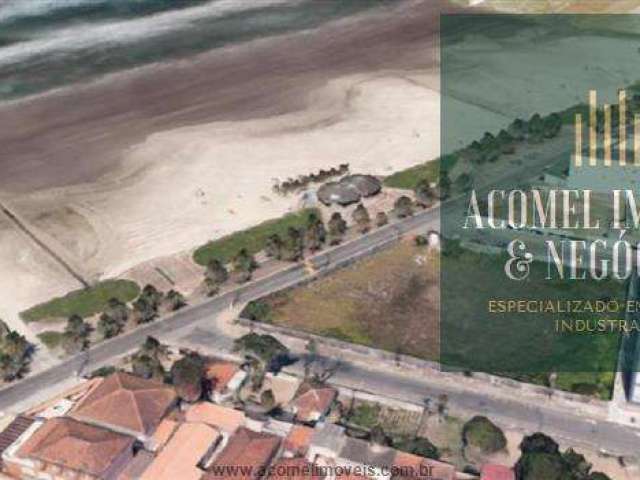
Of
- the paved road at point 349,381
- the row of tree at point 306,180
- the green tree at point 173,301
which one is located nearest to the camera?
the paved road at point 349,381

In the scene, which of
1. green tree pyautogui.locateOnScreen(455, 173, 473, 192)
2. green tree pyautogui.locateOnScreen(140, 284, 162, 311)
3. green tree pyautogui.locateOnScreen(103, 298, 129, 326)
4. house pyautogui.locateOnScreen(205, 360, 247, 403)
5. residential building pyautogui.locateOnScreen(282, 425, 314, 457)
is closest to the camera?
residential building pyautogui.locateOnScreen(282, 425, 314, 457)

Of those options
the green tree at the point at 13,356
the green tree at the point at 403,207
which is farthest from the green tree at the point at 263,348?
the green tree at the point at 403,207

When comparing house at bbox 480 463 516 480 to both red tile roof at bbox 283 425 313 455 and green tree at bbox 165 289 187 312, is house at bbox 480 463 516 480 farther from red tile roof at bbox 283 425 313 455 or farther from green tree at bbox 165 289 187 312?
green tree at bbox 165 289 187 312

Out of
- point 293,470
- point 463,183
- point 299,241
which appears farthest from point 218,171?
point 293,470

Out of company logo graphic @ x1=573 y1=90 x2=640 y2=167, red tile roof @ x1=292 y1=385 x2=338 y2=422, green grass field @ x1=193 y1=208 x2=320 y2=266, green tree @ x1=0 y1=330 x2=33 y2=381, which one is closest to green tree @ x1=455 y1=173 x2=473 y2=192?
company logo graphic @ x1=573 y1=90 x2=640 y2=167

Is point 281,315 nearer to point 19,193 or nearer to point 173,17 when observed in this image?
point 19,193

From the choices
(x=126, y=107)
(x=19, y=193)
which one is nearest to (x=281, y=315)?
(x=19, y=193)

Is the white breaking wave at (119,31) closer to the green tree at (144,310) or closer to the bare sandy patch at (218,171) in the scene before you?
the bare sandy patch at (218,171)
